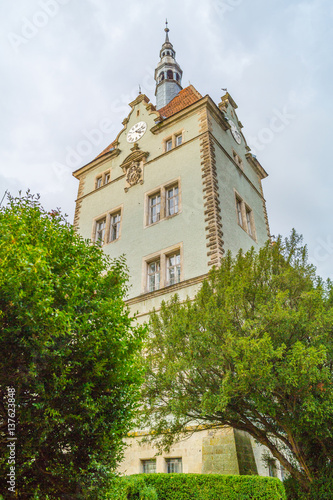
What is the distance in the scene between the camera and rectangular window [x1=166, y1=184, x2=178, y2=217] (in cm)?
1877

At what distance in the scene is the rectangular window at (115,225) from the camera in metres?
21.1

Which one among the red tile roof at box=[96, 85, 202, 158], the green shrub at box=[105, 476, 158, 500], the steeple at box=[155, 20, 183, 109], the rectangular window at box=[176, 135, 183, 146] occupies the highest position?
the steeple at box=[155, 20, 183, 109]

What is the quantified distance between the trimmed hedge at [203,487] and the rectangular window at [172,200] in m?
11.4

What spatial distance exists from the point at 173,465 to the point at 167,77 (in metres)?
30.9

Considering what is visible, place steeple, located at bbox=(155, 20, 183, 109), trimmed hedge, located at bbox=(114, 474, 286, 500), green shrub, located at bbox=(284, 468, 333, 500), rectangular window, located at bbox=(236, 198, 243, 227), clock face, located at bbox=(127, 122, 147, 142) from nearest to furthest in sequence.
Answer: green shrub, located at bbox=(284, 468, 333, 500) → trimmed hedge, located at bbox=(114, 474, 286, 500) → rectangular window, located at bbox=(236, 198, 243, 227) → clock face, located at bbox=(127, 122, 147, 142) → steeple, located at bbox=(155, 20, 183, 109)

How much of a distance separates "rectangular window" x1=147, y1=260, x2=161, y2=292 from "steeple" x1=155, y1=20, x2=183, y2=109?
1711 cm

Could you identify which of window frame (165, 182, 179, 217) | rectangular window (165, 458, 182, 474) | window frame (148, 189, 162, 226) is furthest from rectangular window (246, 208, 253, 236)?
rectangular window (165, 458, 182, 474)

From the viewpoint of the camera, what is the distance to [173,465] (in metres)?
12.9

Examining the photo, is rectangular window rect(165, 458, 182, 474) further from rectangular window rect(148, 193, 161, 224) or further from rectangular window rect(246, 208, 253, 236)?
rectangular window rect(246, 208, 253, 236)

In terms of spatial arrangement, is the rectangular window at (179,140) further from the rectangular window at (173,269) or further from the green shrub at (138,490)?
the green shrub at (138,490)

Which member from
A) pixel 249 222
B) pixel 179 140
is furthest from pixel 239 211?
pixel 179 140

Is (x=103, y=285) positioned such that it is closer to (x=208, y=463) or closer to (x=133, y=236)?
(x=208, y=463)

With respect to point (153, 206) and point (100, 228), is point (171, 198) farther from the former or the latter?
point (100, 228)

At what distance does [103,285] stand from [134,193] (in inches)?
555
